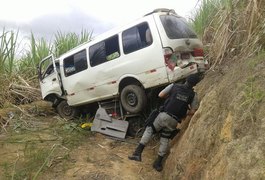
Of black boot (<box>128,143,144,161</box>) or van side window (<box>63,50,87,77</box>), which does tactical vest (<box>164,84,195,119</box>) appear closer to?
black boot (<box>128,143,144,161</box>)

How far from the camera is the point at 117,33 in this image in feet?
26.8

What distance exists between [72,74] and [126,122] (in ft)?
6.88

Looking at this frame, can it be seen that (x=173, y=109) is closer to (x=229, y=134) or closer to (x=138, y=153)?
(x=138, y=153)

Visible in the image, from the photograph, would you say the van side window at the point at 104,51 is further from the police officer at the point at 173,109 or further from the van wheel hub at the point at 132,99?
the police officer at the point at 173,109

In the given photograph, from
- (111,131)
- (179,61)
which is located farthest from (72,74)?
(179,61)

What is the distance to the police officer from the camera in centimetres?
650

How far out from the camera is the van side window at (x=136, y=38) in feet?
24.5

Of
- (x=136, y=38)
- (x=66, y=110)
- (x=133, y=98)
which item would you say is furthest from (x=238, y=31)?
(x=66, y=110)

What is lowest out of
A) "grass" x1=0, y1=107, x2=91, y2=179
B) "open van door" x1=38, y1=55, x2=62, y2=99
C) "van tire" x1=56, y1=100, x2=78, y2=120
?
"grass" x1=0, y1=107, x2=91, y2=179

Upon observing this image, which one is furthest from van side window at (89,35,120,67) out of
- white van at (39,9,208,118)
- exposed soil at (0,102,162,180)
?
exposed soil at (0,102,162,180)

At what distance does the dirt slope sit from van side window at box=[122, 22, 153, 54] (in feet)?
5.76

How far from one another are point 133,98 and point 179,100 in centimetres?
172

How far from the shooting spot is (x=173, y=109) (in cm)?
654

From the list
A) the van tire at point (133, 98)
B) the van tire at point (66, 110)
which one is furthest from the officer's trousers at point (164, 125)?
the van tire at point (66, 110)
